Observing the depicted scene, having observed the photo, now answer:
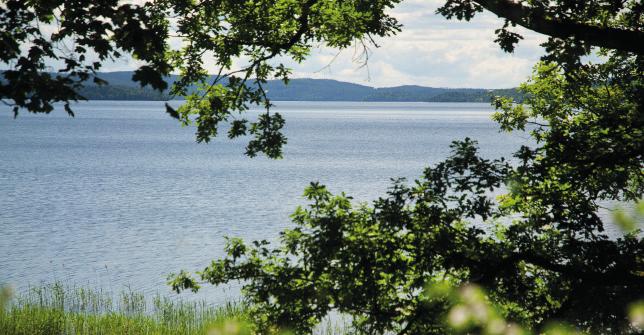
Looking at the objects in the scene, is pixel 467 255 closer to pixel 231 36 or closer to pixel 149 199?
pixel 231 36

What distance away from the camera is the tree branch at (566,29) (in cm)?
766

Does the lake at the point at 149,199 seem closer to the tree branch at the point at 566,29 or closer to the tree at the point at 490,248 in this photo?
the tree at the point at 490,248

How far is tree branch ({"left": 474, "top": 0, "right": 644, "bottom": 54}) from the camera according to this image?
25.1 feet

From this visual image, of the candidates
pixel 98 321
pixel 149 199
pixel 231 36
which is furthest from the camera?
pixel 149 199

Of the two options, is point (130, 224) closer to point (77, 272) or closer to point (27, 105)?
point (77, 272)

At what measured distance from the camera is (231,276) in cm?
880

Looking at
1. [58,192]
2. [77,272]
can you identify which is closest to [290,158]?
[58,192]

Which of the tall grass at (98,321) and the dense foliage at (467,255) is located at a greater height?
the dense foliage at (467,255)

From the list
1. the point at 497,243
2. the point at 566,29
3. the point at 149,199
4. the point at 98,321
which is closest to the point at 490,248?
the point at 497,243

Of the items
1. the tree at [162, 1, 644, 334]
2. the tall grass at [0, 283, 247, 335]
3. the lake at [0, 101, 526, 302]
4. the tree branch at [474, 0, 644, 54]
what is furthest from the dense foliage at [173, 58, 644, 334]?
the lake at [0, 101, 526, 302]

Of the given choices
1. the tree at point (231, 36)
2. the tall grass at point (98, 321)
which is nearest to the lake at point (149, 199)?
the tall grass at point (98, 321)

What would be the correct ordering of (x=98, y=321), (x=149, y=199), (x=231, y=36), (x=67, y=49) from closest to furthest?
1. (x=67, y=49)
2. (x=231, y=36)
3. (x=98, y=321)
4. (x=149, y=199)

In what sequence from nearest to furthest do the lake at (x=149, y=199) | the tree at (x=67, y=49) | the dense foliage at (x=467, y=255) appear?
the tree at (x=67, y=49) < the dense foliage at (x=467, y=255) < the lake at (x=149, y=199)

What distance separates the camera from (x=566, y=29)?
7.81 metres
